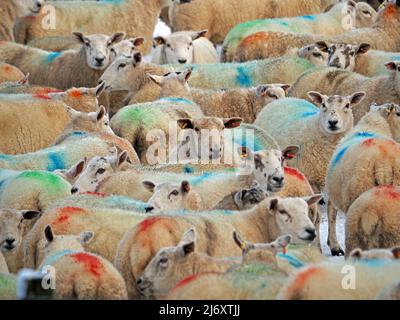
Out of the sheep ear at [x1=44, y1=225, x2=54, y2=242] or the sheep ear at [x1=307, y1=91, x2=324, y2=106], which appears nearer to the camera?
the sheep ear at [x1=44, y1=225, x2=54, y2=242]

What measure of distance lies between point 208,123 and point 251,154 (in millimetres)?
641

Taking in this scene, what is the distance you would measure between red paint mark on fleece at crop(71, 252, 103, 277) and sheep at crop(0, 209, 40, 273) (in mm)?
1747

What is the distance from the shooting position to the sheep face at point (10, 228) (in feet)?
33.4

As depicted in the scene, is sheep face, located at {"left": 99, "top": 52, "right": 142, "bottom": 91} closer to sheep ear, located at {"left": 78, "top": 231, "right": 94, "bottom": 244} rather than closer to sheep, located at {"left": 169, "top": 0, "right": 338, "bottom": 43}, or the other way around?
sheep, located at {"left": 169, "top": 0, "right": 338, "bottom": 43}

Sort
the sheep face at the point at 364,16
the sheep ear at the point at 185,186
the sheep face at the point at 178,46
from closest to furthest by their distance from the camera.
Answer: the sheep ear at the point at 185,186 → the sheep face at the point at 178,46 → the sheep face at the point at 364,16

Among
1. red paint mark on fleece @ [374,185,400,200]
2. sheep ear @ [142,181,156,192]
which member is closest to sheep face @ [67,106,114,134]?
sheep ear @ [142,181,156,192]

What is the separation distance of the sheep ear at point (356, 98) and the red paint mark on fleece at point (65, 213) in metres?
3.59

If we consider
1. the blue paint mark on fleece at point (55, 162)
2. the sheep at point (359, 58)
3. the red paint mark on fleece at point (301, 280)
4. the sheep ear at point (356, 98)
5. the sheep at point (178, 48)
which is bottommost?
the red paint mark on fleece at point (301, 280)

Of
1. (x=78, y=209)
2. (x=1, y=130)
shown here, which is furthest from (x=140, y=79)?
(x=78, y=209)

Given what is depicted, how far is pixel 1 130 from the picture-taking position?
43.1 ft

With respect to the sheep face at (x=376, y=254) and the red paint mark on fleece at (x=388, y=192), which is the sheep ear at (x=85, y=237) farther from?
the red paint mark on fleece at (x=388, y=192)

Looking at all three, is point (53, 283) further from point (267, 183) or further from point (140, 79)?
point (140, 79)

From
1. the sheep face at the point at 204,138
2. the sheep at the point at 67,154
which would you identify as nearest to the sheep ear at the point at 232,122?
the sheep face at the point at 204,138

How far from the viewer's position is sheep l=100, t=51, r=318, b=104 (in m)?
14.6
